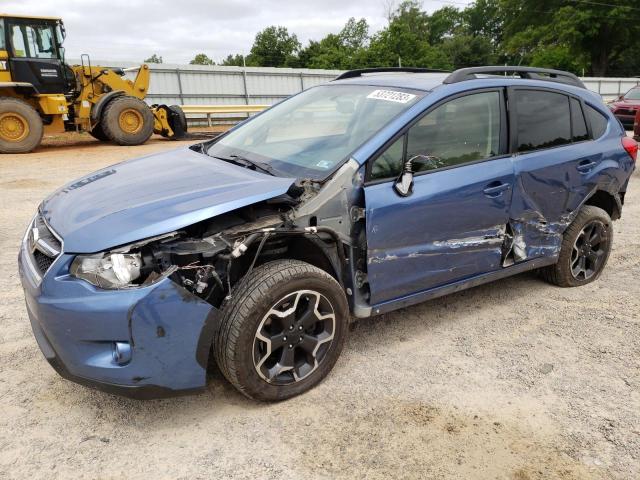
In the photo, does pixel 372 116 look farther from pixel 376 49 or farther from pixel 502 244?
pixel 376 49

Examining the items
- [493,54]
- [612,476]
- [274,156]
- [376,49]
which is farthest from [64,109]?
[493,54]

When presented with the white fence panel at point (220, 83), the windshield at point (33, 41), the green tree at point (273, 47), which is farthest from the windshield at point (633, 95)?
the green tree at point (273, 47)

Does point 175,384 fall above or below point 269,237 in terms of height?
below

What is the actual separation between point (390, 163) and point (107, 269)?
1634 mm

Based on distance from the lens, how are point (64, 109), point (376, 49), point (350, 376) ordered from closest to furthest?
1. point (350, 376)
2. point (64, 109)
3. point (376, 49)

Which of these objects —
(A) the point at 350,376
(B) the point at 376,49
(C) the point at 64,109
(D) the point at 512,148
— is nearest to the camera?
(A) the point at 350,376

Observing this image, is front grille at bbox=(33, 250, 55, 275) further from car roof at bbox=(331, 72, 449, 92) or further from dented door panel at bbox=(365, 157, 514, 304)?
car roof at bbox=(331, 72, 449, 92)

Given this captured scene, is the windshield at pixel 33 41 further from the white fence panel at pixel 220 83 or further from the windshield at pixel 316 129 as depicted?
the windshield at pixel 316 129

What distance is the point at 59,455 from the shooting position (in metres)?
2.40

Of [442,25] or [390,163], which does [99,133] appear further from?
[442,25]

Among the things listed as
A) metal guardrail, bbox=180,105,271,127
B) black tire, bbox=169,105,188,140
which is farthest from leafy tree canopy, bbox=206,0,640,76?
black tire, bbox=169,105,188,140

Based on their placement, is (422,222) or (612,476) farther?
(422,222)

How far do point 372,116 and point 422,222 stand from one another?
75 cm

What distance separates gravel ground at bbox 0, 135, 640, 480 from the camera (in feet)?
7.77
